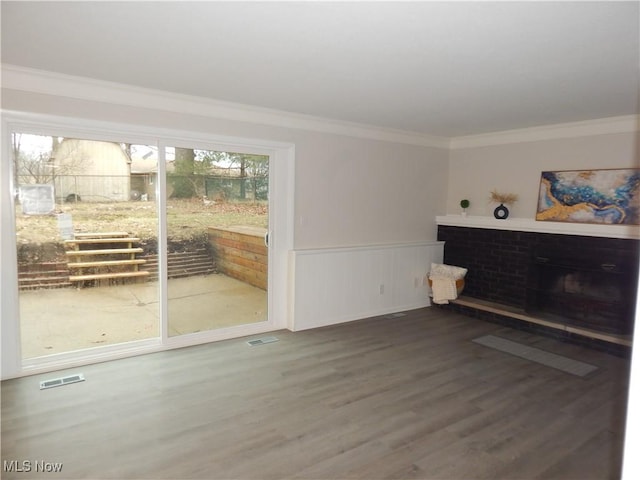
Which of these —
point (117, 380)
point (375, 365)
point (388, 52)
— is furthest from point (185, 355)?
point (388, 52)

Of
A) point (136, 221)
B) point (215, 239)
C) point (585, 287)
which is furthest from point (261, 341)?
point (585, 287)

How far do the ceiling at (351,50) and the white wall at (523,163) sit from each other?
2.00ft

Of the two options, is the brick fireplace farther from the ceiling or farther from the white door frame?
the white door frame

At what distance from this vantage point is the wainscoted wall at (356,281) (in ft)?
14.8

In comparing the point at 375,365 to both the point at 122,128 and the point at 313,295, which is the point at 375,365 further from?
the point at 122,128

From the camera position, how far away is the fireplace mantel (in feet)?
13.3

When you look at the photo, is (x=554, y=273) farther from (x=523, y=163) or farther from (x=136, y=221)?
(x=136, y=221)

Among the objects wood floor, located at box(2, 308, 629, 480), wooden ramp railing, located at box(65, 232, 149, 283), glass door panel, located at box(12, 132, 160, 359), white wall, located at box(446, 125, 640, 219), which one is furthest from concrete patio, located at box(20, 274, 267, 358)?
white wall, located at box(446, 125, 640, 219)

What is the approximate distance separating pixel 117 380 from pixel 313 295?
2.14m

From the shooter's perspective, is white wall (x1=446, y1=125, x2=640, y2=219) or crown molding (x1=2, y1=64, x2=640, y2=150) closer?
crown molding (x1=2, y1=64, x2=640, y2=150)

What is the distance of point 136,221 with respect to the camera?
3.69 metres
